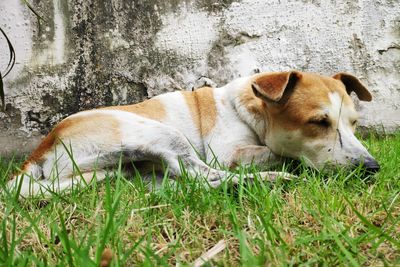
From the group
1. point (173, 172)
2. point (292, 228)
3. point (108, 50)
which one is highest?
point (108, 50)

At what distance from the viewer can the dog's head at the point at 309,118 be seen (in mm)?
2869

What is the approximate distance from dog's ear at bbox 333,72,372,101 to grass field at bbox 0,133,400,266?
111 centimetres

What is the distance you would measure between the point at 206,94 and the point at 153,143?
3.02 ft

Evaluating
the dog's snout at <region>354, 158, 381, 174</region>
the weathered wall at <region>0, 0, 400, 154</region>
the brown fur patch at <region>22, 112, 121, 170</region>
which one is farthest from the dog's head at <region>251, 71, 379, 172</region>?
the weathered wall at <region>0, 0, 400, 154</region>

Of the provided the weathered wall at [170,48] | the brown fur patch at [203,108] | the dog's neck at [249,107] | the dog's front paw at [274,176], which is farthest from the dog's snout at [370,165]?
the weathered wall at [170,48]

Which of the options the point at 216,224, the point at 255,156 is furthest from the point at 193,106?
the point at 216,224

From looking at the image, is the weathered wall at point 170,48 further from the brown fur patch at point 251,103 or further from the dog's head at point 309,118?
the dog's head at point 309,118

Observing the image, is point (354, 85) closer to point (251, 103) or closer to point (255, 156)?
point (251, 103)

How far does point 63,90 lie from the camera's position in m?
4.28

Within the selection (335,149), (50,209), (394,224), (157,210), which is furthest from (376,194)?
(50,209)

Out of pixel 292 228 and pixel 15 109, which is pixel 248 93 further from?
pixel 15 109

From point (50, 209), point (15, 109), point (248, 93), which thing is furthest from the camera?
point (15, 109)

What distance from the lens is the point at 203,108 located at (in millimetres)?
3580

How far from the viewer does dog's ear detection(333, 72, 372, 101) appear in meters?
3.53
